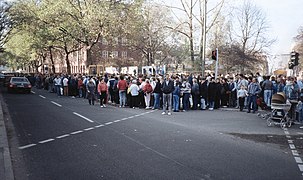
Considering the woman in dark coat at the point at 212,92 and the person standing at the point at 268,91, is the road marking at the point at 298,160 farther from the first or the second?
the woman in dark coat at the point at 212,92

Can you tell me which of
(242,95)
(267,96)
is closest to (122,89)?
(242,95)

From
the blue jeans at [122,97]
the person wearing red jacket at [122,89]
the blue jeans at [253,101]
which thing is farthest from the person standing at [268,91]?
the blue jeans at [122,97]

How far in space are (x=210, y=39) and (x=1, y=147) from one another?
46877mm

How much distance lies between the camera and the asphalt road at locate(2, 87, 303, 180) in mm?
6195

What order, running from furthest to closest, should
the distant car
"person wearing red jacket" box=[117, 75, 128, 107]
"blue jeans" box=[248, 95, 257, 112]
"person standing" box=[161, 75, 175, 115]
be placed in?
the distant car → "person wearing red jacket" box=[117, 75, 128, 107] → "blue jeans" box=[248, 95, 257, 112] → "person standing" box=[161, 75, 175, 115]

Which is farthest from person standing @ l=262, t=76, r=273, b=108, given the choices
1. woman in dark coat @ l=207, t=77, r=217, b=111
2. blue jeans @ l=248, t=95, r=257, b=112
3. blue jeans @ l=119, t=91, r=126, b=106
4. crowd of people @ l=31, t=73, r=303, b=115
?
blue jeans @ l=119, t=91, r=126, b=106

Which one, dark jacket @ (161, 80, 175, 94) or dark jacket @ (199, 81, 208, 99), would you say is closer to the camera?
dark jacket @ (161, 80, 175, 94)

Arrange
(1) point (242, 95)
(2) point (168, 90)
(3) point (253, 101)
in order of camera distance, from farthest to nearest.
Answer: (1) point (242, 95)
(3) point (253, 101)
(2) point (168, 90)

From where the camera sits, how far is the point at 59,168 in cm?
645

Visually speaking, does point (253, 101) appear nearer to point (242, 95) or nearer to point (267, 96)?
point (242, 95)

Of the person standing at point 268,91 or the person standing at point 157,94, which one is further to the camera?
the person standing at point 157,94

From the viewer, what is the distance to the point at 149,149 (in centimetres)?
809

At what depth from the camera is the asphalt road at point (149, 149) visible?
6.20 meters

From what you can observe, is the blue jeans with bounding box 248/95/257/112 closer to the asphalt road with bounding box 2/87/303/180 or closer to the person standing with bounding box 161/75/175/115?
the asphalt road with bounding box 2/87/303/180
